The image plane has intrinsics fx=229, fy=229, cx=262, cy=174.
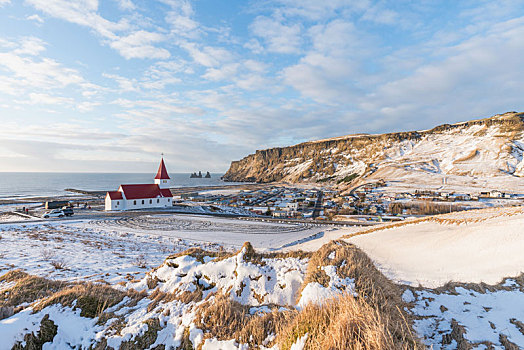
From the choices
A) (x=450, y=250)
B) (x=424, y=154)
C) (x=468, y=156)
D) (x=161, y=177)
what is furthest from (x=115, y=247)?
(x=424, y=154)

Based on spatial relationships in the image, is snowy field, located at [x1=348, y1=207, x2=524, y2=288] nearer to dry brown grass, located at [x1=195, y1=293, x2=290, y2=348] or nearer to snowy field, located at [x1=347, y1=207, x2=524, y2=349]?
snowy field, located at [x1=347, y1=207, x2=524, y2=349]

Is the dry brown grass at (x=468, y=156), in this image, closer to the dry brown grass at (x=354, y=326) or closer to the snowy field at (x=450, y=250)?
the snowy field at (x=450, y=250)

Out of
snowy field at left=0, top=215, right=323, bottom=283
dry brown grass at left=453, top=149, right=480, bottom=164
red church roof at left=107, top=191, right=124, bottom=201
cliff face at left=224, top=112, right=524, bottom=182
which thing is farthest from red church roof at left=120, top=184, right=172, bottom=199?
dry brown grass at left=453, top=149, right=480, bottom=164

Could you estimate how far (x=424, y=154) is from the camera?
12062 cm

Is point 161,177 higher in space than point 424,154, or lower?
lower

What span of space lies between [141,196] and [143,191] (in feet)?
4.29

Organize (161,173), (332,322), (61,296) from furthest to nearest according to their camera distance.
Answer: (161,173) < (61,296) < (332,322)

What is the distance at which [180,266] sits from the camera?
6.25 m

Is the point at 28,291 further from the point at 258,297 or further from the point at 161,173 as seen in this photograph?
the point at 161,173

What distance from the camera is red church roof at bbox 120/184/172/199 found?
47562 millimetres

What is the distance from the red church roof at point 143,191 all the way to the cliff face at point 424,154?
89.2m

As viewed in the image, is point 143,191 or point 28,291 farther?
point 143,191

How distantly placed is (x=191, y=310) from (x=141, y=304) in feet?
4.80

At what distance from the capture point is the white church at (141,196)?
46188mm
